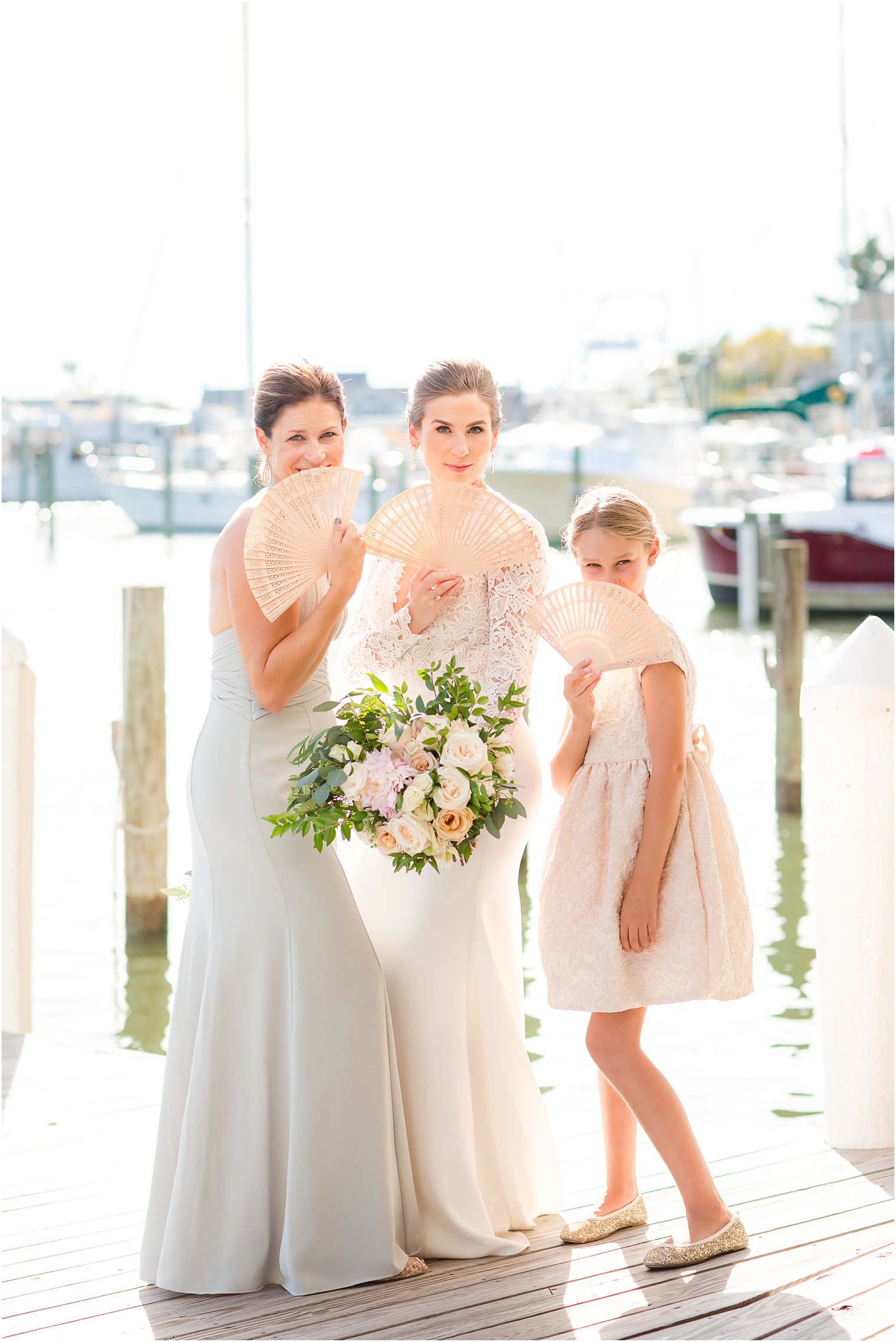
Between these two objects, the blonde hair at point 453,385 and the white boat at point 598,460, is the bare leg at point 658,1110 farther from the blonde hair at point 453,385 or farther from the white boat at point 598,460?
the white boat at point 598,460

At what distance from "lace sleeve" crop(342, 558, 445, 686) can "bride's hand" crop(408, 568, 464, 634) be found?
0.05 meters

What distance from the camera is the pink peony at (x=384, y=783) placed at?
276cm

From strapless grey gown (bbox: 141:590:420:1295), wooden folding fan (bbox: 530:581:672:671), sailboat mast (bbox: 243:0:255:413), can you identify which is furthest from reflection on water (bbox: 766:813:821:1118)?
sailboat mast (bbox: 243:0:255:413)

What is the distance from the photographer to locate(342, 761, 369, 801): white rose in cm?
276

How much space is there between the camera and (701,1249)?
9.68 feet

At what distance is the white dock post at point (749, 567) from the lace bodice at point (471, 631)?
1736 cm

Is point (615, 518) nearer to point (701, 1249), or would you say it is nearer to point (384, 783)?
point (384, 783)

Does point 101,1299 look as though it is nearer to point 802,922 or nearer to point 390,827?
point 390,827

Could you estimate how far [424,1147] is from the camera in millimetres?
3016

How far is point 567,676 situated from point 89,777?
27.3 feet

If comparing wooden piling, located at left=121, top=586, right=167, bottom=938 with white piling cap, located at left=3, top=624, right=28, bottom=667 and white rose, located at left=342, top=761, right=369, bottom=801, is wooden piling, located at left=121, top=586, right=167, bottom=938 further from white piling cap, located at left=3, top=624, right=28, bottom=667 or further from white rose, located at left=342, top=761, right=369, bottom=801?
white rose, located at left=342, top=761, right=369, bottom=801

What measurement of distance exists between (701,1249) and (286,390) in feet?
6.33

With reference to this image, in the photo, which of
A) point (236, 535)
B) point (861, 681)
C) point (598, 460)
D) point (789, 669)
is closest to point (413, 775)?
point (236, 535)

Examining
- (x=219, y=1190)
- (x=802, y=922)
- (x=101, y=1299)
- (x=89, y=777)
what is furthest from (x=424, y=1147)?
(x=89, y=777)
